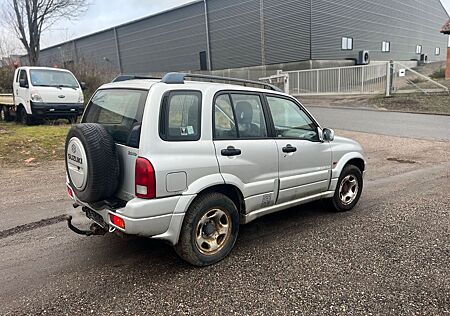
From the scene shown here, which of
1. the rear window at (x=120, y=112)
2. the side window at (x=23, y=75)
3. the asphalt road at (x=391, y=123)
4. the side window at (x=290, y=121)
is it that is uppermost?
the side window at (x=23, y=75)

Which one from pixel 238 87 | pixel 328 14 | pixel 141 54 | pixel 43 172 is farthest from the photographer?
pixel 141 54

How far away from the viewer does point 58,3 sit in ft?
83.9

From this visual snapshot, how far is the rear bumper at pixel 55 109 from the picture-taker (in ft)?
39.1

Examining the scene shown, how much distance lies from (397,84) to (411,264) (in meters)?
21.9

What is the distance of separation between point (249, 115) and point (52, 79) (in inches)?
436

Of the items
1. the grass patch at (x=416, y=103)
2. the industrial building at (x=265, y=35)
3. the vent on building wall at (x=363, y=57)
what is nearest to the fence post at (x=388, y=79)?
the grass patch at (x=416, y=103)

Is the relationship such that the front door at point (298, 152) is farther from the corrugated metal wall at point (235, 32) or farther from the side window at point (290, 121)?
the corrugated metal wall at point (235, 32)

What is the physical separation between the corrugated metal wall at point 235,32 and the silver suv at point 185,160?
32011 mm

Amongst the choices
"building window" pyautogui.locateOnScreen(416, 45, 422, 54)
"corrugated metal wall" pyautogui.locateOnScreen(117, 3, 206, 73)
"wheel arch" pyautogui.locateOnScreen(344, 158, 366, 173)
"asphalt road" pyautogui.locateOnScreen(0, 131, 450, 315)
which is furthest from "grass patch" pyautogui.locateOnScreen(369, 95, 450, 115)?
"building window" pyautogui.locateOnScreen(416, 45, 422, 54)

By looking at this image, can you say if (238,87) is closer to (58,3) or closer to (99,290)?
(99,290)

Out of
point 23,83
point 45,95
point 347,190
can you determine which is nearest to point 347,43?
point 45,95

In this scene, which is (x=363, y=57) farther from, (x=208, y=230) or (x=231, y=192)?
(x=208, y=230)

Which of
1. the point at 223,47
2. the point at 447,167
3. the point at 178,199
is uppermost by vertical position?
the point at 223,47

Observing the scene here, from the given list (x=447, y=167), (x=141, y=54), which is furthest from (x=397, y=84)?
(x=141, y=54)
